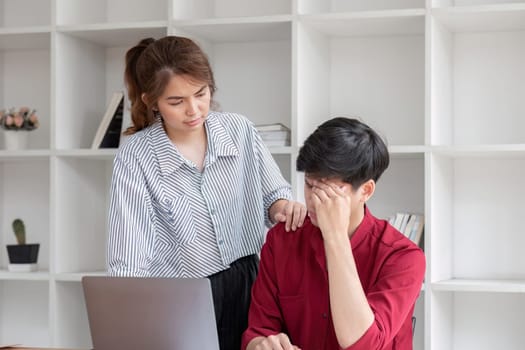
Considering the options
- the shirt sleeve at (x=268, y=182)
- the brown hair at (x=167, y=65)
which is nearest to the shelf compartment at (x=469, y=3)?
the shirt sleeve at (x=268, y=182)

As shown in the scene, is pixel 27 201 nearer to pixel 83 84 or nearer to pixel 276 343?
pixel 83 84

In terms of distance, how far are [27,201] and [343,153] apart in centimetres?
216

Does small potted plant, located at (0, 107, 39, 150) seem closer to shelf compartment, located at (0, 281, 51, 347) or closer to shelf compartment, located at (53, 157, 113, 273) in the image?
shelf compartment, located at (53, 157, 113, 273)

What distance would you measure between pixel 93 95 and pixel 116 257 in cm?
143

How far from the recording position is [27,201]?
3775 millimetres

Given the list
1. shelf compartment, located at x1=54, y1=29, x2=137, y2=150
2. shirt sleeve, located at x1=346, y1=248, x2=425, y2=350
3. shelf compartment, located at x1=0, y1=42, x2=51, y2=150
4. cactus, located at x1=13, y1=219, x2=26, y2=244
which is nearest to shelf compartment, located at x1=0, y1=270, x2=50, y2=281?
cactus, located at x1=13, y1=219, x2=26, y2=244

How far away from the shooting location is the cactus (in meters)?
3.56

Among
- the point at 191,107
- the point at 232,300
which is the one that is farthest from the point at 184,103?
the point at 232,300

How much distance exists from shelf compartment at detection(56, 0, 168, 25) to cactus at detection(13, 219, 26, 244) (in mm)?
818

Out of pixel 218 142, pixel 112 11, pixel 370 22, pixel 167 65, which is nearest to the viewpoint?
pixel 167 65

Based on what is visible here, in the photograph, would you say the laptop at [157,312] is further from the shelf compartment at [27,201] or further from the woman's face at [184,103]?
the shelf compartment at [27,201]

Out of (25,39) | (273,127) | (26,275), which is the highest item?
(25,39)

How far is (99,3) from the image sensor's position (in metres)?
3.63

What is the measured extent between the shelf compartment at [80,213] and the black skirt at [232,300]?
116 centimetres
